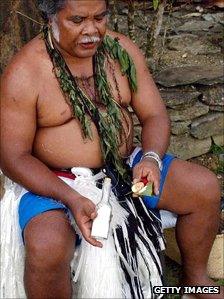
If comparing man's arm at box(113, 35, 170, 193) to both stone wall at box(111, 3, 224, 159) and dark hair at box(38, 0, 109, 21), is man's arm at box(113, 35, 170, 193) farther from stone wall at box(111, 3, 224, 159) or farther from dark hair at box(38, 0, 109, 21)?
stone wall at box(111, 3, 224, 159)

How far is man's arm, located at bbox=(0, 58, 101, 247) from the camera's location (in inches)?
112

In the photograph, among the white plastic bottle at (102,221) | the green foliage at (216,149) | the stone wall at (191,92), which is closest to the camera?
the white plastic bottle at (102,221)

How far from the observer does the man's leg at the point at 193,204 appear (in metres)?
3.04

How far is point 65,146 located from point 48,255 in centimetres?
58

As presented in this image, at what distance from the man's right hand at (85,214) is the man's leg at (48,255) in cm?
7

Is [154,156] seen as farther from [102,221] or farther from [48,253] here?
[48,253]

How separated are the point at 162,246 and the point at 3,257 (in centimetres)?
75

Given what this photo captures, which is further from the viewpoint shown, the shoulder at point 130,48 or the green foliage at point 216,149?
the green foliage at point 216,149

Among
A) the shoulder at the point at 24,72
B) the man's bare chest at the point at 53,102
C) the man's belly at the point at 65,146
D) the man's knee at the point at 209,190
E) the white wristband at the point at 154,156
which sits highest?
the shoulder at the point at 24,72

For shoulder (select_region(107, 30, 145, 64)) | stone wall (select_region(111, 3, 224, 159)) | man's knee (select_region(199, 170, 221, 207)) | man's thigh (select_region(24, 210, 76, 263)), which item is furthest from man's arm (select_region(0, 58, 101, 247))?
stone wall (select_region(111, 3, 224, 159))

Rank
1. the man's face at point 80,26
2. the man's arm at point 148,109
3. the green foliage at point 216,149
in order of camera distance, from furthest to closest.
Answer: the green foliage at point 216,149 → the man's arm at point 148,109 → the man's face at point 80,26

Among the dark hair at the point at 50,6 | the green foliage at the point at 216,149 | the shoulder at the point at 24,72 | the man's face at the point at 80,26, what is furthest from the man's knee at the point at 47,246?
the green foliage at the point at 216,149

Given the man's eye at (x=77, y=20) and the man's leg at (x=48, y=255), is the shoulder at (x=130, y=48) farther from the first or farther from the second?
the man's leg at (x=48, y=255)

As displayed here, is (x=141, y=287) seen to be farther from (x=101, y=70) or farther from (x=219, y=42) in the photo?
(x=219, y=42)
